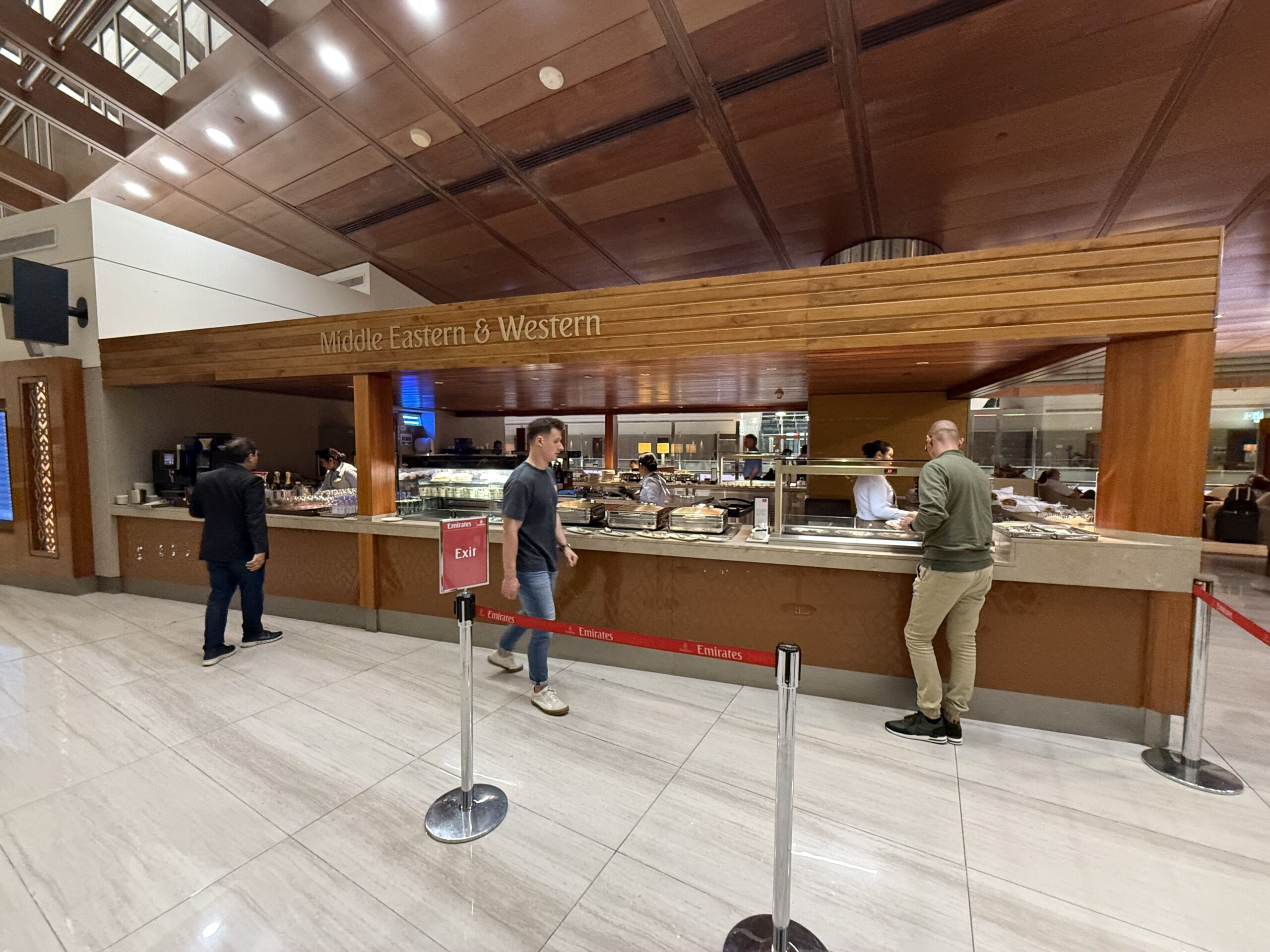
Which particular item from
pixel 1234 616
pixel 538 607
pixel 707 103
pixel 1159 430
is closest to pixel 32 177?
pixel 707 103

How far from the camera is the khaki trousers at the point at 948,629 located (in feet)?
9.33

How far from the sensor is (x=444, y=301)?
10688 mm

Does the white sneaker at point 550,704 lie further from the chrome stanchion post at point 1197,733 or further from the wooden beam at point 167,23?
the wooden beam at point 167,23

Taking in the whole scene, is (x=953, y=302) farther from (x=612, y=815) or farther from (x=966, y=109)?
(x=612, y=815)

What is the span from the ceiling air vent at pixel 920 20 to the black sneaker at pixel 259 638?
293 inches

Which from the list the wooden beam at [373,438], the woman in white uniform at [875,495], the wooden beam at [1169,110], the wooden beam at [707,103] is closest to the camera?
the wooden beam at [1169,110]

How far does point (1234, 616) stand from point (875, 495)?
2.30 metres

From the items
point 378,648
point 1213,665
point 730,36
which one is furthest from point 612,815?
point 730,36

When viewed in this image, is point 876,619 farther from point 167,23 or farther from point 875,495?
point 167,23

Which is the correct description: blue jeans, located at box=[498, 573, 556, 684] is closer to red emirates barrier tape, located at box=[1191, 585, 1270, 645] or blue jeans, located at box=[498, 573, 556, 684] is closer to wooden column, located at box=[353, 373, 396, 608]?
wooden column, located at box=[353, 373, 396, 608]

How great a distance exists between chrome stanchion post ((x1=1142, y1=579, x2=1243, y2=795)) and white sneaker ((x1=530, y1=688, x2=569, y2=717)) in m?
3.43

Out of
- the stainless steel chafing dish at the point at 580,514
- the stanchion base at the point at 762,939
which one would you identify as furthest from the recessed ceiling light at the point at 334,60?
the stanchion base at the point at 762,939

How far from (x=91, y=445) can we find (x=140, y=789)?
5704 millimetres

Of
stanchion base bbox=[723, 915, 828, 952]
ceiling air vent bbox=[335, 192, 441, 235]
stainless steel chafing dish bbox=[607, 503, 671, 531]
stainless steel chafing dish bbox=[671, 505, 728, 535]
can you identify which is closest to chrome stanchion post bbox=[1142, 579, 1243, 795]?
stanchion base bbox=[723, 915, 828, 952]
